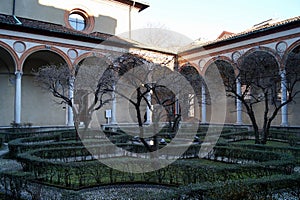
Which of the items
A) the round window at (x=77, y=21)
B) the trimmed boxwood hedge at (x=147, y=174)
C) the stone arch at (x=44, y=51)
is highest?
the round window at (x=77, y=21)

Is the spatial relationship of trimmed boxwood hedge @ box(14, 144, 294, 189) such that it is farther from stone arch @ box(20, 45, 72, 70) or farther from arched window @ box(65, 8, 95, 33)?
arched window @ box(65, 8, 95, 33)

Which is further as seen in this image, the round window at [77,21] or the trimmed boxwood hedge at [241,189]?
the round window at [77,21]

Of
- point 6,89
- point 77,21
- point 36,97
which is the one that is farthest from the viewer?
point 77,21

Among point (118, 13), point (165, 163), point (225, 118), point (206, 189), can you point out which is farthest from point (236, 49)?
point (206, 189)

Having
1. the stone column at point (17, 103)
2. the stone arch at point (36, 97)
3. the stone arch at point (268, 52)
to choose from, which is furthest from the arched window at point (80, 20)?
the stone arch at point (268, 52)

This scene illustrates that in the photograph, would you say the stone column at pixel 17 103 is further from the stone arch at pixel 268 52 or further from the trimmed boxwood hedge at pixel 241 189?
the trimmed boxwood hedge at pixel 241 189

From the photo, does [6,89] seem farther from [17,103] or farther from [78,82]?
[78,82]

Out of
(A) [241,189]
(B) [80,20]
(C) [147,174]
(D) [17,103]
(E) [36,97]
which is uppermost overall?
(B) [80,20]

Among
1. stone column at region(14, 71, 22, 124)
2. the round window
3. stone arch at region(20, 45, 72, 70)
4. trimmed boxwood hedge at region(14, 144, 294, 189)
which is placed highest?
the round window

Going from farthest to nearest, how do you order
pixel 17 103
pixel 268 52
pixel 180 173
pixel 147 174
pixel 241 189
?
pixel 268 52 < pixel 17 103 < pixel 147 174 < pixel 180 173 < pixel 241 189

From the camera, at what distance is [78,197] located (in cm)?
400

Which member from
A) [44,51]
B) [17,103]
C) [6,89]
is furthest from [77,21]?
[17,103]

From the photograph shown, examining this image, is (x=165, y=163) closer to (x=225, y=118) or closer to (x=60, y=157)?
(x=60, y=157)

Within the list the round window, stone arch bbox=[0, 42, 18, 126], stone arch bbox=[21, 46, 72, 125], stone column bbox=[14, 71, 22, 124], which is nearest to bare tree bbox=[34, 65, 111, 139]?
stone column bbox=[14, 71, 22, 124]
